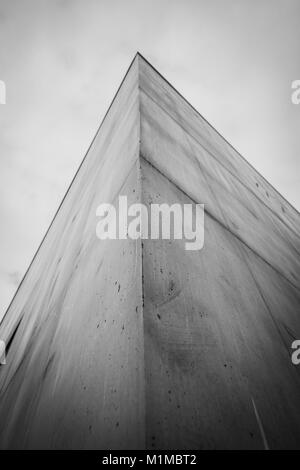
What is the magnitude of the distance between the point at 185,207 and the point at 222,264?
465 mm

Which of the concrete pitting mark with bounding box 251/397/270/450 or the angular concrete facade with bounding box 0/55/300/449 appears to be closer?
the angular concrete facade with bounding box 0/55/300/449

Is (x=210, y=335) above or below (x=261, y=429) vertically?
above

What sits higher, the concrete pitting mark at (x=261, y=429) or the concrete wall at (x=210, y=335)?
the concrete wall at (x=210, y=335)

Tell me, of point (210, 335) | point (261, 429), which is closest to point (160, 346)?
point (210, 335)

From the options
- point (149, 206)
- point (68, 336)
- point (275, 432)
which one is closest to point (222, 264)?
point (149, 206)

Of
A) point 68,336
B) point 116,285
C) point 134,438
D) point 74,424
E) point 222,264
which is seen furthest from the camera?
point 222,264

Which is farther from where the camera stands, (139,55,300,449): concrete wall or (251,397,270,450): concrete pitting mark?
(251,397,270,450): concrete pitting mark

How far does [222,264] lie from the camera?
1.88 meters

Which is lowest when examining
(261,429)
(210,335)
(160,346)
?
(261,429)

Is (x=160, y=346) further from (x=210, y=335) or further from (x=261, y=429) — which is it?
(x=261, y=429)

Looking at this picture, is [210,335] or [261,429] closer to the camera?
[261,429]

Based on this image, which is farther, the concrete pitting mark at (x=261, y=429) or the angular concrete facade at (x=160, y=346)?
the concrete pitting mark at (x=261, y=429)

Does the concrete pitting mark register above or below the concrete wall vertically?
below
